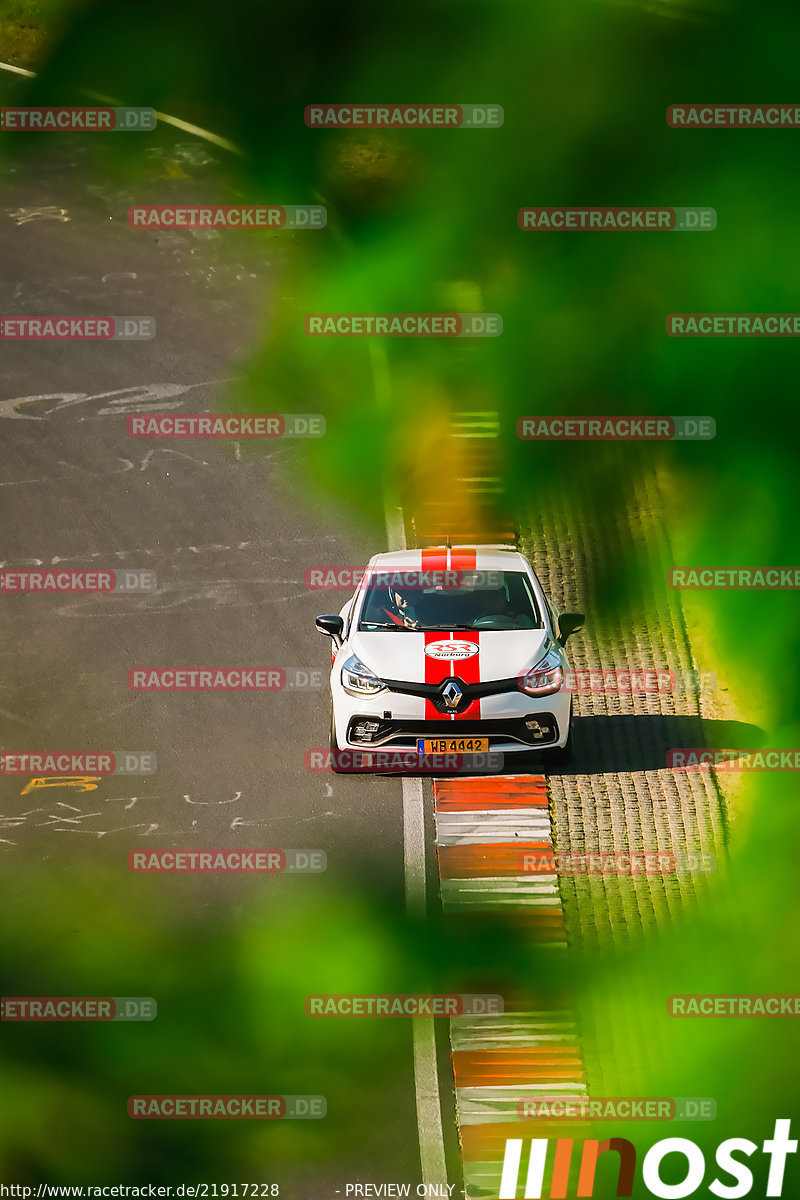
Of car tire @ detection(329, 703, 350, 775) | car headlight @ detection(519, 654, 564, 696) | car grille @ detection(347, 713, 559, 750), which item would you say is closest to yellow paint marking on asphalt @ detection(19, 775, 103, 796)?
car tire @ detection(329, 703, 350, 775)

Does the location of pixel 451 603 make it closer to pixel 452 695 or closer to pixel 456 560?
pixel 456 560

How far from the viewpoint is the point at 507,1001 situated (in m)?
10.4

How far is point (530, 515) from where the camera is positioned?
18.0 meters

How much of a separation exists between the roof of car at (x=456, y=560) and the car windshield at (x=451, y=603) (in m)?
0.10

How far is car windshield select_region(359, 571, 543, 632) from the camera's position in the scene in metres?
12.9

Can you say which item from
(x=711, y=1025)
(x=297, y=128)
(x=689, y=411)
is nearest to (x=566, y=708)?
(x=711, y=1025)

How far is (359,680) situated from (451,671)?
2.55 ft

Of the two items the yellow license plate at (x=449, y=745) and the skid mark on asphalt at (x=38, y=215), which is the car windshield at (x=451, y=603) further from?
the skid mark on asphalt at (x=38, y=215)

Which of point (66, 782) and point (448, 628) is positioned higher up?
point (448, 628)

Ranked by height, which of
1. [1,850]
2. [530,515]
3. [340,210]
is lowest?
[1,850]

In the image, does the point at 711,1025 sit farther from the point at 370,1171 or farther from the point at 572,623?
the point at 572,623

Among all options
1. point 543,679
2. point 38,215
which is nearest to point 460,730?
point 543,679

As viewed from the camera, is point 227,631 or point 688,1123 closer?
point 688,1123

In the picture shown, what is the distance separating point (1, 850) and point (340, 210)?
14779mm
